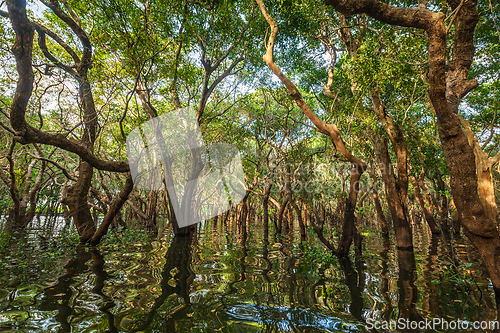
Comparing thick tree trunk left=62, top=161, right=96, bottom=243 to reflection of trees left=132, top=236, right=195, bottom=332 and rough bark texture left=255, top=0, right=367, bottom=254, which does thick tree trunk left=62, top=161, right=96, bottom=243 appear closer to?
reflection of trees left=132, top=236, right=195, bottom=332

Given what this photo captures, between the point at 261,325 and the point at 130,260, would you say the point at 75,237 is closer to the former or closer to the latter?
the point at 130,260

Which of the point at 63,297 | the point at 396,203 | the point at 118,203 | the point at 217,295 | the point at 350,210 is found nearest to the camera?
the point at 63,297

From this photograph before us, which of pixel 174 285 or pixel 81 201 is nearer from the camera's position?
pixel 174 285

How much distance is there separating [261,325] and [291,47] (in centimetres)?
798

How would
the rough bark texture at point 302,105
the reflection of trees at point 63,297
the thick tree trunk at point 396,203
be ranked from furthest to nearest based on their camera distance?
the thick tree trunk at point 396,203 → the rough bark texture at point 302,105 → the reflection of trees at point 63,297

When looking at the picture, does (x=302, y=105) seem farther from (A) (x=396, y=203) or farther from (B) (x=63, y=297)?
(A) (x=396, y=203)

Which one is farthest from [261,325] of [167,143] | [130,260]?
[167,143]

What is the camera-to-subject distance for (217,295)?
129 inches

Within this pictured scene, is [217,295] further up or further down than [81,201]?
further down

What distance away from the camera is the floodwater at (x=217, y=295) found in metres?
2.48

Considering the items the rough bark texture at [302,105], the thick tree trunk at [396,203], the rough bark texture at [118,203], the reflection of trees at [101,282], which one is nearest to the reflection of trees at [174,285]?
the reflection of trees at [101,282]

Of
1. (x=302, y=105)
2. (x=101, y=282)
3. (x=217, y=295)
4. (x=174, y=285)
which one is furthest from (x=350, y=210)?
(x=101, y=282)

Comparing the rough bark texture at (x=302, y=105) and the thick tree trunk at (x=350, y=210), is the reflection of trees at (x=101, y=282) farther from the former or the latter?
the thick tree trunk at (x=350, y=210)

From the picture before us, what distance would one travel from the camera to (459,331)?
8.02 feet
